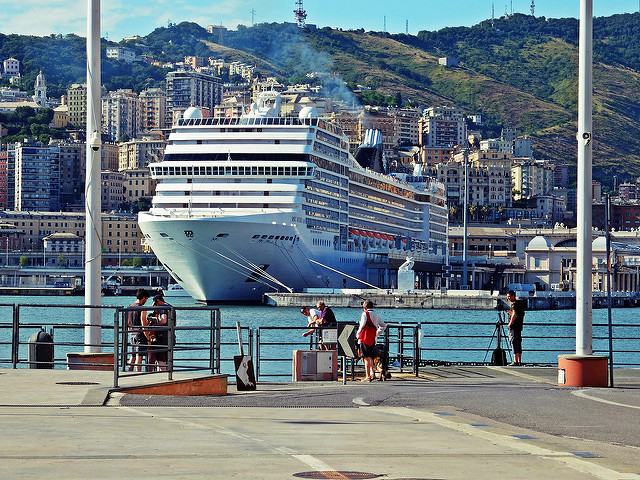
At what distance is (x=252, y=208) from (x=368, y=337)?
5637 centimetres

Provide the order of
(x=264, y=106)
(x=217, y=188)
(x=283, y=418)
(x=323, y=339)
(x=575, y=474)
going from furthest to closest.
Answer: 1. (x=264, y=106)
2. (x=217, y=188)
3. (x=323, y=339)
4. (x=283, y=418)
5. (x=575, y=474)

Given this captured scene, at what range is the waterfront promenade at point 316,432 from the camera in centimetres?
801

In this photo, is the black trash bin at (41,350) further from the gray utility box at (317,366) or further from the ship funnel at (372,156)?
the ship funnel at (372,156)

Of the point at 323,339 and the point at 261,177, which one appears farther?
the point at 261,177

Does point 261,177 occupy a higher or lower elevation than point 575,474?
higher

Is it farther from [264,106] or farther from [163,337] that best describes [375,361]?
[264,106]

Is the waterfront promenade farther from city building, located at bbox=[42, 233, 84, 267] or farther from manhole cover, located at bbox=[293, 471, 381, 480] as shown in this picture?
city building, located at bbox=[42, 233, 84, 267]

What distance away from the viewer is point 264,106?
288 feet

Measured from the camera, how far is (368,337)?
17.5 m

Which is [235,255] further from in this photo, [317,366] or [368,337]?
[368,337]

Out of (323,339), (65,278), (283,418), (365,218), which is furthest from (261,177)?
(65,278)

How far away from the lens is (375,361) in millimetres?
17719

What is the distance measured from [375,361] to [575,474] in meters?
9.70

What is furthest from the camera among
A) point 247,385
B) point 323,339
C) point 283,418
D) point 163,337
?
point 323,339
